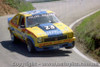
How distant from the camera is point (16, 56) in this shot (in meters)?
10.8

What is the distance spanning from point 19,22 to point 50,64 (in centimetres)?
385

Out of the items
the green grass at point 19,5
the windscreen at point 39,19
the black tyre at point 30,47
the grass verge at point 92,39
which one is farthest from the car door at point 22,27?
the green grass at point 19,5

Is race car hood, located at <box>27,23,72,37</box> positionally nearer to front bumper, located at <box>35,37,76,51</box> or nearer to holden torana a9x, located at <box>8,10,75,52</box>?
holden torana a9x, located at <box>8,10,75,52</box>

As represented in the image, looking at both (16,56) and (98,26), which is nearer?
(16,56)

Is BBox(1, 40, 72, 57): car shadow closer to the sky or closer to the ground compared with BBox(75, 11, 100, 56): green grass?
closer to the ground

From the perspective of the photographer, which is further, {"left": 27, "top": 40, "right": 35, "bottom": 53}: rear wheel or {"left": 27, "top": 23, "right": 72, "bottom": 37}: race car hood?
{"left": 27, "top": 40, "right": 35, "bottom": 53}: rear wheel

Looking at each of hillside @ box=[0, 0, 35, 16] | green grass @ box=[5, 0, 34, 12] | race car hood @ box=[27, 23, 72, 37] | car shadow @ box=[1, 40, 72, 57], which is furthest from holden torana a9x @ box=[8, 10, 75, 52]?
green grass @ box=[5, 0, 34, 12]

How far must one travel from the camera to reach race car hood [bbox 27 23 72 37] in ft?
35.5

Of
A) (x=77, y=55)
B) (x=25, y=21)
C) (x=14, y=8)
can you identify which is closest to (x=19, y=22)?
(x=25, y=21)

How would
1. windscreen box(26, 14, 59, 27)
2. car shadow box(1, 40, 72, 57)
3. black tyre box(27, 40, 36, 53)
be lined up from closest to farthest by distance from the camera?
1. car shadow box(1, 40, 72, 57)
2. black tyre box(27, 40, 36, 53)
3. windscreen box(26, 14, 59, 27)

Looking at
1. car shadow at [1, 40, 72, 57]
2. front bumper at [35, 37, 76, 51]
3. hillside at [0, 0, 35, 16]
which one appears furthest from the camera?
hillside at [0, 0, 35, 16]

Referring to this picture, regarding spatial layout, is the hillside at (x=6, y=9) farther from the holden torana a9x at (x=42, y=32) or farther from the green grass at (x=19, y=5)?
the holden torana a9x at (x=42, y=32)

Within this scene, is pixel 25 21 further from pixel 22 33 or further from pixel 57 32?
pixel 57 32

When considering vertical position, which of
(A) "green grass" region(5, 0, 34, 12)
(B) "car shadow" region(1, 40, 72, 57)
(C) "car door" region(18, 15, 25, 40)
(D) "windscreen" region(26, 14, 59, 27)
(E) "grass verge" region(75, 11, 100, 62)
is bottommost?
(A) "green grass" region(5, 0, 34, 12)
